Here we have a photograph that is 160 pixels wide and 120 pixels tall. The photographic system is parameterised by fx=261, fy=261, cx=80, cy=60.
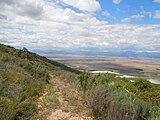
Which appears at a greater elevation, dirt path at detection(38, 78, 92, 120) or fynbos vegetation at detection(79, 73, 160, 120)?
fynbos vegetation at detection(79, 73, 160, 120)

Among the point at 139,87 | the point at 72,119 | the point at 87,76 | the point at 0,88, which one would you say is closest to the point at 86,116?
the point at 72,119

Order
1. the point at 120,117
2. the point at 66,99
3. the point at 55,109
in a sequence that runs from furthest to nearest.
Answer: the point at 66,99 → the point at 55,109 → the point at 120,117

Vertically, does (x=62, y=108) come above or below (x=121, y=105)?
below

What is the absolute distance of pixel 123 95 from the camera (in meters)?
8.83

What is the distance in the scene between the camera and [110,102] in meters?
9.00

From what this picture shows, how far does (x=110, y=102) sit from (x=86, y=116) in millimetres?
1424

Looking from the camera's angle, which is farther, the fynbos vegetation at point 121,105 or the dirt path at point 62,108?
the dirt path at point 62,108

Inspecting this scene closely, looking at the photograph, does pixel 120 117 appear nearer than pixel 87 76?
Yes

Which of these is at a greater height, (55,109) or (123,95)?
(123,95)

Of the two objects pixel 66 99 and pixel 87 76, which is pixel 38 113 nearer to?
pixel 66 99

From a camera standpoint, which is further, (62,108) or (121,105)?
(62,108)

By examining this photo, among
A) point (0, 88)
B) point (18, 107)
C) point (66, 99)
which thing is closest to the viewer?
point (18, 107)

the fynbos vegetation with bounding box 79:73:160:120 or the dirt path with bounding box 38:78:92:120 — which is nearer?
the fynbos vegetation with bounding box 79:73:160:120

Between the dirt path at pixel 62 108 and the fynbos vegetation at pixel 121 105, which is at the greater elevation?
the fynbos vegetation at pixel 121 105
